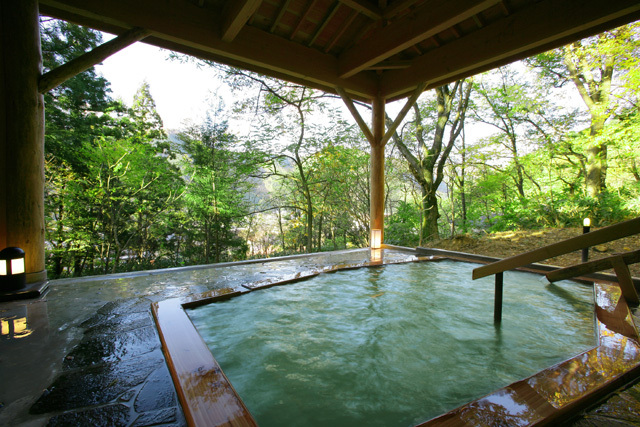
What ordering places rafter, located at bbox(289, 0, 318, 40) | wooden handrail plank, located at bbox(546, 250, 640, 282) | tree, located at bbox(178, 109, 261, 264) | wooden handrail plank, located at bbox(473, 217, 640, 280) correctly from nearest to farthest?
wooden handrail plank, located at bbox(473, 217, 640, 280) → wooden handrail plank, located at bbox(546, 250, 640, 282) → rafter, located at bbox(289, 0, 318, 40) → tree, located at bbox(178, 109, 261, 264)

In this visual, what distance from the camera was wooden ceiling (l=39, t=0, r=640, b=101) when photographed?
289 cm

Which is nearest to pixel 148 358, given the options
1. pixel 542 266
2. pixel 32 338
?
pixel 32 338

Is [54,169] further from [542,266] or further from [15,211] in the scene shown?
[542,266]

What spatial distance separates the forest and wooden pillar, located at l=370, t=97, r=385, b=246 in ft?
7.66

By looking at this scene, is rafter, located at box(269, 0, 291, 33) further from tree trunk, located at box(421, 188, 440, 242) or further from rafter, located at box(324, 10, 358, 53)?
tree trunk, located at box(421, 188, 440, 242)

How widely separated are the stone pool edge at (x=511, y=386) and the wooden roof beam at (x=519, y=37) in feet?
10.1

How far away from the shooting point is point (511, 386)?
3.80 feet

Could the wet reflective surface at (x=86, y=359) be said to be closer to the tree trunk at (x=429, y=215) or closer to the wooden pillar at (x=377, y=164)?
the wooden pillar at (x=377, y=164)

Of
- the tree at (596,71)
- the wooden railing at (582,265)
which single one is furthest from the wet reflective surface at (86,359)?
the tree at (596,71)

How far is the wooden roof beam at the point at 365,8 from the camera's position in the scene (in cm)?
338

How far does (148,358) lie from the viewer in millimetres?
1473

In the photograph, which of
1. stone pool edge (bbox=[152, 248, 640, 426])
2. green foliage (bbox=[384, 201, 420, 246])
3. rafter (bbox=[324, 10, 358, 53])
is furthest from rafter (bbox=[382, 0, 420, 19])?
green foliage (bbox=[384, 201, 420, 246])

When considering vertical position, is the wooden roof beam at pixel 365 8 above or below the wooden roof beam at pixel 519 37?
above

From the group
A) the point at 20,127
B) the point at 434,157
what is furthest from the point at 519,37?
the point at 20,127
